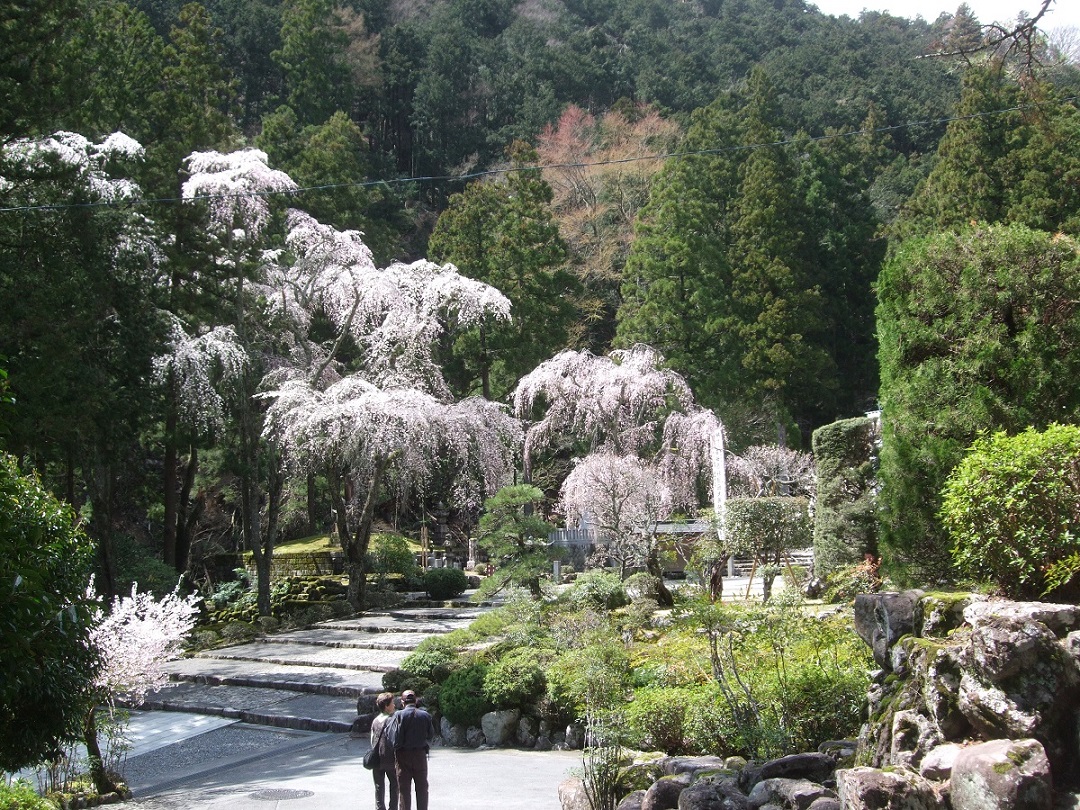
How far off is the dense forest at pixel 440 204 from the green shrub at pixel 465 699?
5.92 meters

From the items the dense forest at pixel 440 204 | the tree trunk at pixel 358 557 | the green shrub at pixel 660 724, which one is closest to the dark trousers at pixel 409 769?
the green shrub at pixel 660 724

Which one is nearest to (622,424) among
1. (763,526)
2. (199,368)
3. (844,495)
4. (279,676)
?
(763,526)

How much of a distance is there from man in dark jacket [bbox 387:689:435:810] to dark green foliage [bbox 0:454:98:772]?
83.8 inches

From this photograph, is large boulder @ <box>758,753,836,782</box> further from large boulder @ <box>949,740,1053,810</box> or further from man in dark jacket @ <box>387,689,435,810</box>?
man in dark jacket @ <box>387,689,435,810</box>

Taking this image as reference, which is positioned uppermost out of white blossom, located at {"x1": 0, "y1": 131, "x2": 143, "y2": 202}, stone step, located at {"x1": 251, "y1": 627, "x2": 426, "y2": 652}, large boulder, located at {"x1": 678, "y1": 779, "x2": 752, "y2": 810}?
white blossom, located at {"x1": 0, "y1": 131, "x2": 143, "y2": 202}

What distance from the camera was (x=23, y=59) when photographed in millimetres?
13766

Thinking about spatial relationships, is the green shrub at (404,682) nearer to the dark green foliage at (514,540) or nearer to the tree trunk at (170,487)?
the dark green foliage at (514,540)

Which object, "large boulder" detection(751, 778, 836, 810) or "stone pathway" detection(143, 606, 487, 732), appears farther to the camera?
"stone pathway" detection(143, 606, 487, 732)

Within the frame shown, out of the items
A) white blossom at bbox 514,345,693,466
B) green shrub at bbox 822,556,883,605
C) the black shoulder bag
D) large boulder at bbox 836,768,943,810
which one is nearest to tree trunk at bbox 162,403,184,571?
white blossom at bbox 514,345,693,466

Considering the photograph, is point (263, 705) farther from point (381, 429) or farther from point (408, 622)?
point (381, 429)

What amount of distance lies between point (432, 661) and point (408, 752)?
5313 mm

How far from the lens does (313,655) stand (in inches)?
642

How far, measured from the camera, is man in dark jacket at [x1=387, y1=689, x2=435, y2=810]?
711cm

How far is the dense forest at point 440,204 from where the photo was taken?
1488 centimetres
